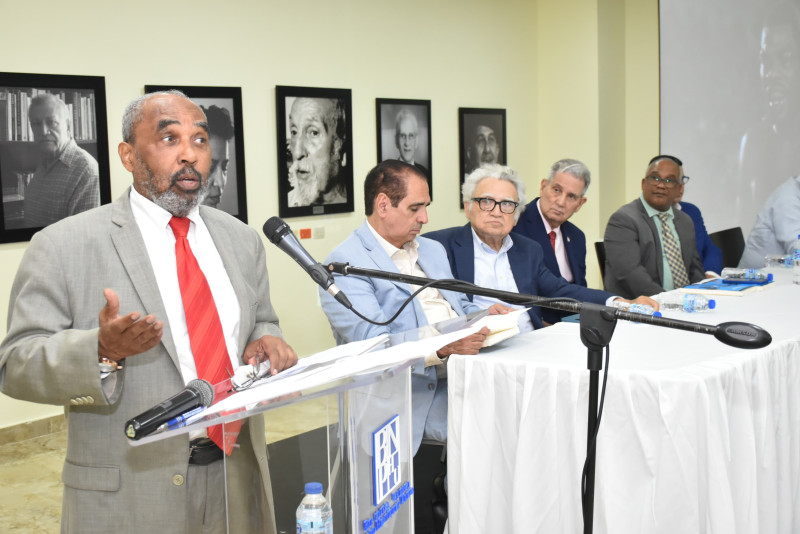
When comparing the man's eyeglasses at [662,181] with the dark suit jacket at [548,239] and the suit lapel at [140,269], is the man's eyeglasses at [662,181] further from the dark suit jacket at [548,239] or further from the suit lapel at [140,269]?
the suit lapel at [140,269]

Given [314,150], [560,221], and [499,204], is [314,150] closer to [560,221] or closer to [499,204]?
[560,221]

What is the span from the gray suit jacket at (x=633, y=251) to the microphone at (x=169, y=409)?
360 cm

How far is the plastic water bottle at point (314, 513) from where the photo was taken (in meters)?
1.32

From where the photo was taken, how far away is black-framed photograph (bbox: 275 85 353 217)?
5691 mm

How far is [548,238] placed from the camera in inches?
171

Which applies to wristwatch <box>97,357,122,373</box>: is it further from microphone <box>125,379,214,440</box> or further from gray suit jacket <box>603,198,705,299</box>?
gray suit jacket <box>603,198,705,299</box>

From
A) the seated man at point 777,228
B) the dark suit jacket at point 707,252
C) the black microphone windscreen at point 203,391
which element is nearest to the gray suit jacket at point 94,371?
the black microphone windscreen at point 203,391

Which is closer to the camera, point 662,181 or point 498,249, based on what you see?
point 498,249

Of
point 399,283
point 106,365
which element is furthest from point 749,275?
point 106,365

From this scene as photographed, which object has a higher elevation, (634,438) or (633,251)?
(633,251)

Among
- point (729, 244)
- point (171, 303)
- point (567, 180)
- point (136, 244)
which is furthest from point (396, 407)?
point (729, 244)

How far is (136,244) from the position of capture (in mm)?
1822

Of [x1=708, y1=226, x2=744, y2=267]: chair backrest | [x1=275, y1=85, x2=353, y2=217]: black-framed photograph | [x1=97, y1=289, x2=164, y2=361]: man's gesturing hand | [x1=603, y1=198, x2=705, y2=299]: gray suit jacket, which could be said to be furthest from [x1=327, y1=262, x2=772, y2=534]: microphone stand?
[x1=708, y1=226, x2=744, y2=267]: chair backrest

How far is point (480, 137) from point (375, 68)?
1.40 metres
